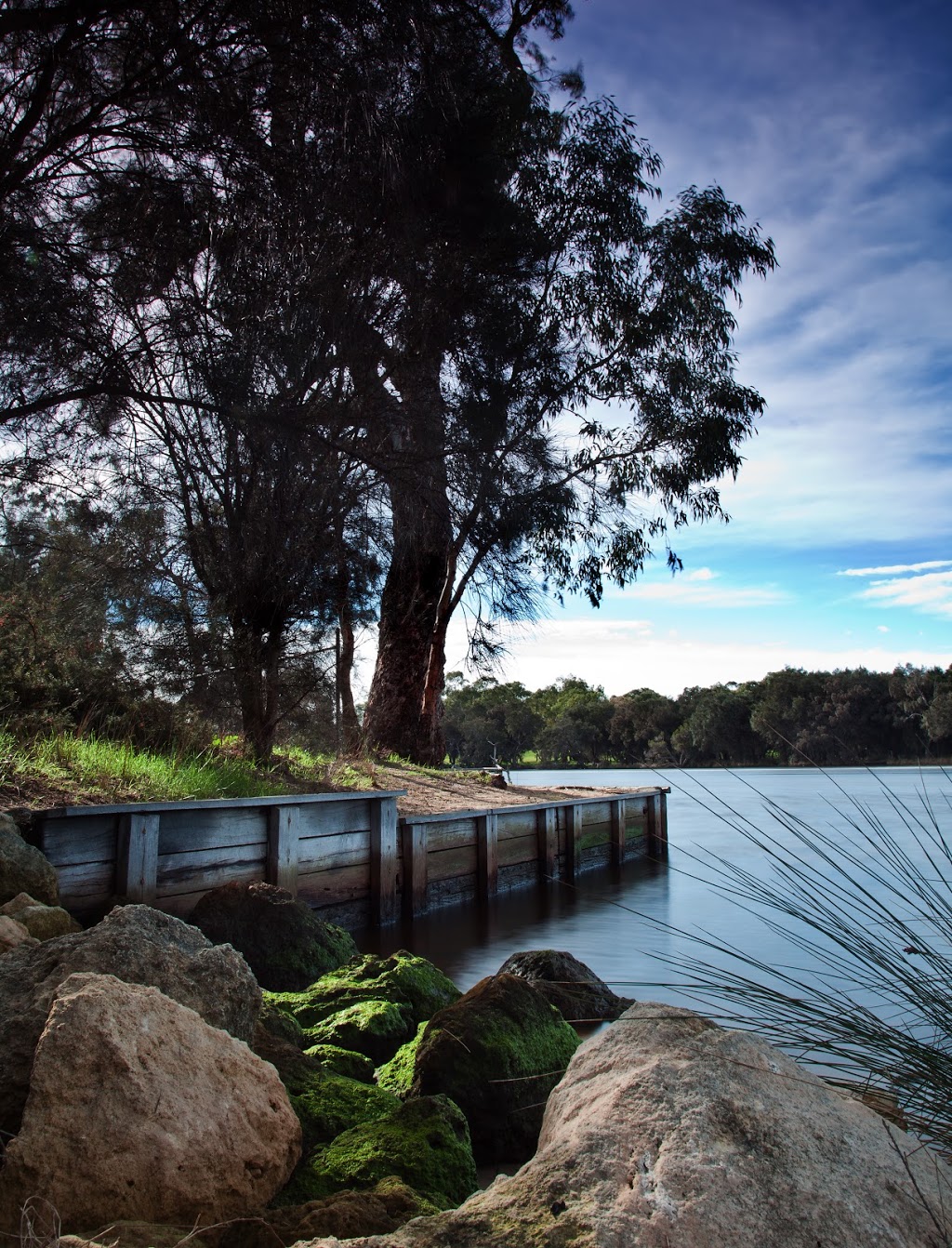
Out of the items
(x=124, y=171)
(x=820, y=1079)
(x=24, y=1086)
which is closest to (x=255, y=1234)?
(x=24, y=1086)

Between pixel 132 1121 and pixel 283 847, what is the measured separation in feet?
16.6

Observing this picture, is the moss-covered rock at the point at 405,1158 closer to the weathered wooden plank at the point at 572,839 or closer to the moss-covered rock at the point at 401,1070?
the moss-covered rock at the point at 401,1070

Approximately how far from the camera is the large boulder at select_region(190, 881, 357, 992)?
564 centimetres

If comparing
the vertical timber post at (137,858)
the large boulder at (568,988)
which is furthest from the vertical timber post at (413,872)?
the vertical timber post at (137,858)

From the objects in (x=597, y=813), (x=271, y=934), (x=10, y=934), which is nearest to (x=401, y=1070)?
(x=10, y=934)

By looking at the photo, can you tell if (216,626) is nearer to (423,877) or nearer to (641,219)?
(423,877)

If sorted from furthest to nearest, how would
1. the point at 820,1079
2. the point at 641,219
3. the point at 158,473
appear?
the point at 641,219 < the point at 158,473 < the point at 820,1079

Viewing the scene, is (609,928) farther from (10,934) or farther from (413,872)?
(10,934)

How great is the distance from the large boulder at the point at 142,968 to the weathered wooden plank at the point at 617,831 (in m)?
11.7

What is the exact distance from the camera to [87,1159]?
7.29 feet

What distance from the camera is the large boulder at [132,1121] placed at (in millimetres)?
2207

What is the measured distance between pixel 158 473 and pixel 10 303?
A: 2.61 metres

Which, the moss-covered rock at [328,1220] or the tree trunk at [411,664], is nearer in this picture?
the moss-covered rock at [328,1220]

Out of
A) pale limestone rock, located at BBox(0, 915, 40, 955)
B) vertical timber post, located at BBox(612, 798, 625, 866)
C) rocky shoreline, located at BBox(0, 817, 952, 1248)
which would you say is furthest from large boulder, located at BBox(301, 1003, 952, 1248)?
vertical timber post, located at BBox(612, 798, 625, 866)
